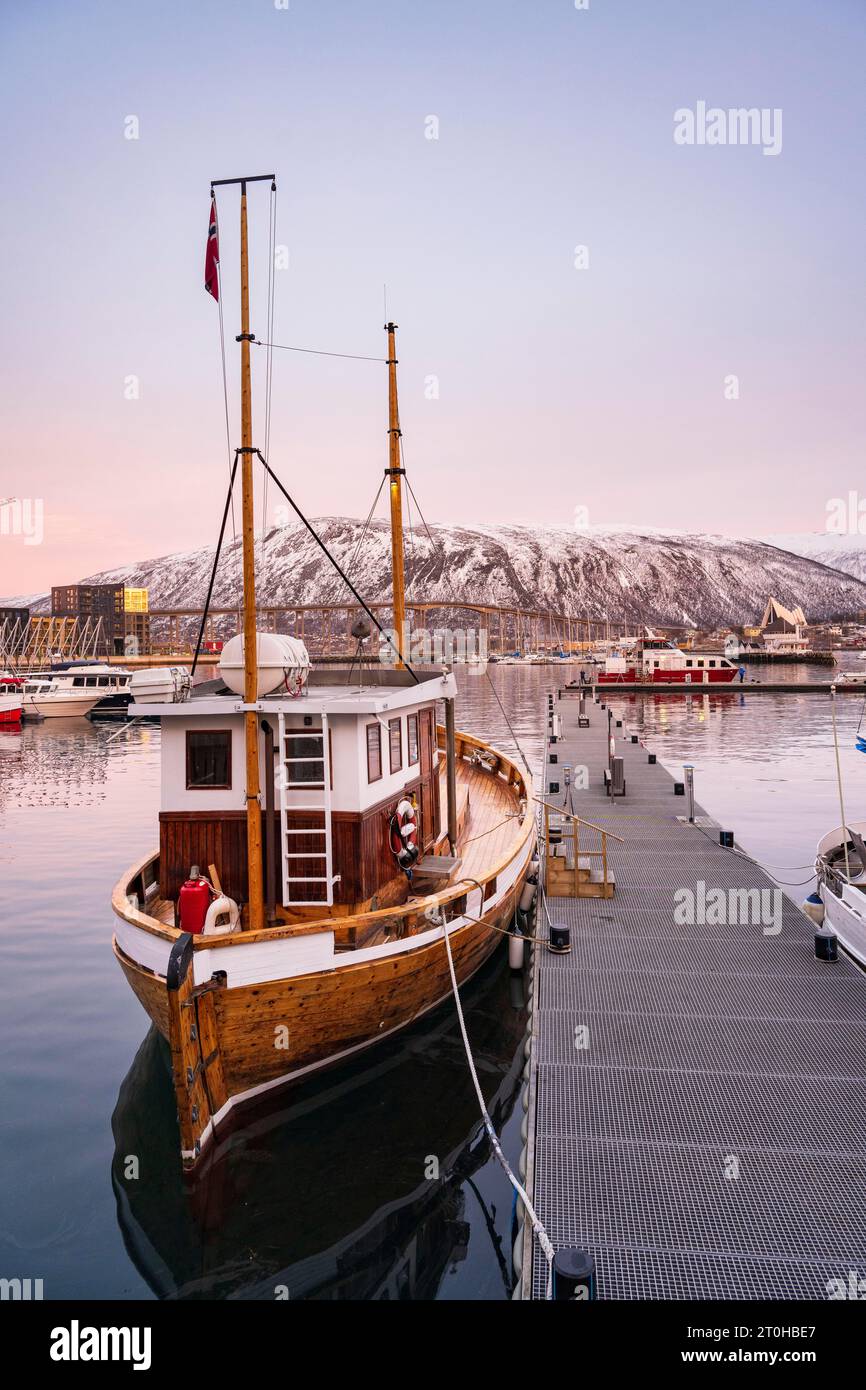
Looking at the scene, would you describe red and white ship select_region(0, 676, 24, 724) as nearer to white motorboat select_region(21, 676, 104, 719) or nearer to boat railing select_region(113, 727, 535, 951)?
white motorboat select_region(21, 676, 104, 719)

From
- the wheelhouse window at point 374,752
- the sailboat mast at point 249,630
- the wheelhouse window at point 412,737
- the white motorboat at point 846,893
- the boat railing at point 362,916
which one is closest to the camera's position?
the boat railing at point 362,916

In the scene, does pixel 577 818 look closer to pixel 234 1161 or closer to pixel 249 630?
pixel 249 630

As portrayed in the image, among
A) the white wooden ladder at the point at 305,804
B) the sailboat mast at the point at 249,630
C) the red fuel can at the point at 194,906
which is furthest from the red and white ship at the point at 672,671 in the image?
the red fuel can at the point at 194,906

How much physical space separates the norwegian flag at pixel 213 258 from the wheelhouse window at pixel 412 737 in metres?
7.71

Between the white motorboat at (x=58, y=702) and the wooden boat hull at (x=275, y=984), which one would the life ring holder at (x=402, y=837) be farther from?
the white motorboat at (x=58, y=702)

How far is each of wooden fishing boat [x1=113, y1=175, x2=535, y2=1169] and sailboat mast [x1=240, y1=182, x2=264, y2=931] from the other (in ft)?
0.10

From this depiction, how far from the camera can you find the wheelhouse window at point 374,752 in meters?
12.5

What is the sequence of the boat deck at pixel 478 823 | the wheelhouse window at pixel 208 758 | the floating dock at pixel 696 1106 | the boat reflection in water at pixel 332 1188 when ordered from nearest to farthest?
the floating dock at pixel 696 1106
the boat reflection in water at pixel 332 1188
the wheelhouse window at pixel 208 758
the boat deck at pixel 478 823

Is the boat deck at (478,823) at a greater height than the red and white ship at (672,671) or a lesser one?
lesser

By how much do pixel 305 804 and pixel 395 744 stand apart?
2.57 metres

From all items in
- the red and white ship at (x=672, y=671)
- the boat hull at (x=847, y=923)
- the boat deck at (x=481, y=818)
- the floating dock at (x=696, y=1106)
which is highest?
the red and white ship at (x=672, y=671)

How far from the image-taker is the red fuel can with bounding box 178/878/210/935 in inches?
439

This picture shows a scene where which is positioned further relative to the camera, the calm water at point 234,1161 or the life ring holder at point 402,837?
the life ring holder at point 402,837
